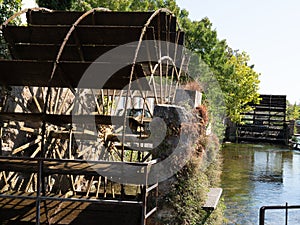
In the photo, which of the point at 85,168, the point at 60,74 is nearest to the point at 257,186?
the point at 60,74

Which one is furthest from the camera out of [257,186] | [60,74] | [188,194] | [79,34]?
[257,186]

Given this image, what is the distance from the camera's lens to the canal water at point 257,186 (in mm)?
8320

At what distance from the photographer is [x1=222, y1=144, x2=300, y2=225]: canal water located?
8320 millimetres

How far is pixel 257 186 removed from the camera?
11.2 metres

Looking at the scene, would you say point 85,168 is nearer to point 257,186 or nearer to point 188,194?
point 188,194

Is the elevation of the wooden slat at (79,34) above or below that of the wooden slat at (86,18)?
below

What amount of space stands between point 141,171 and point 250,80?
21063 mm

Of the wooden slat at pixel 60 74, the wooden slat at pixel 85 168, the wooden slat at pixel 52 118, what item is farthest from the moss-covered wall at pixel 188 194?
the wooden slat at pixel 52 118

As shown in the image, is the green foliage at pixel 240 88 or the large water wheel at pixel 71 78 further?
the green foliage at pixel 240 88

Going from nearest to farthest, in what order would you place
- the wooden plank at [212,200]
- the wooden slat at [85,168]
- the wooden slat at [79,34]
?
1. the wooden slat at [85,168]
2. the wooden plank at [212,200]
3. the wooden slat at [79,34]

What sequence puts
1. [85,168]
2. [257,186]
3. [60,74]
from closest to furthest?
[85,168], [60,74], [257,186]

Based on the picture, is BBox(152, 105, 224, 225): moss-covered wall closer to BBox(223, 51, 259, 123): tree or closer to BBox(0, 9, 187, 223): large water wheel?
BBox(0, 9, 187, 223): large water wheel

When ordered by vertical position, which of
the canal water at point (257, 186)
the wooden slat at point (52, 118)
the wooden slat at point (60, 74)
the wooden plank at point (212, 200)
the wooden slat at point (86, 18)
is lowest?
the canal water at point (257, 186)

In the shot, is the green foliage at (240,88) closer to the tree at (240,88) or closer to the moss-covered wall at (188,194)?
the tree at (240,88)
